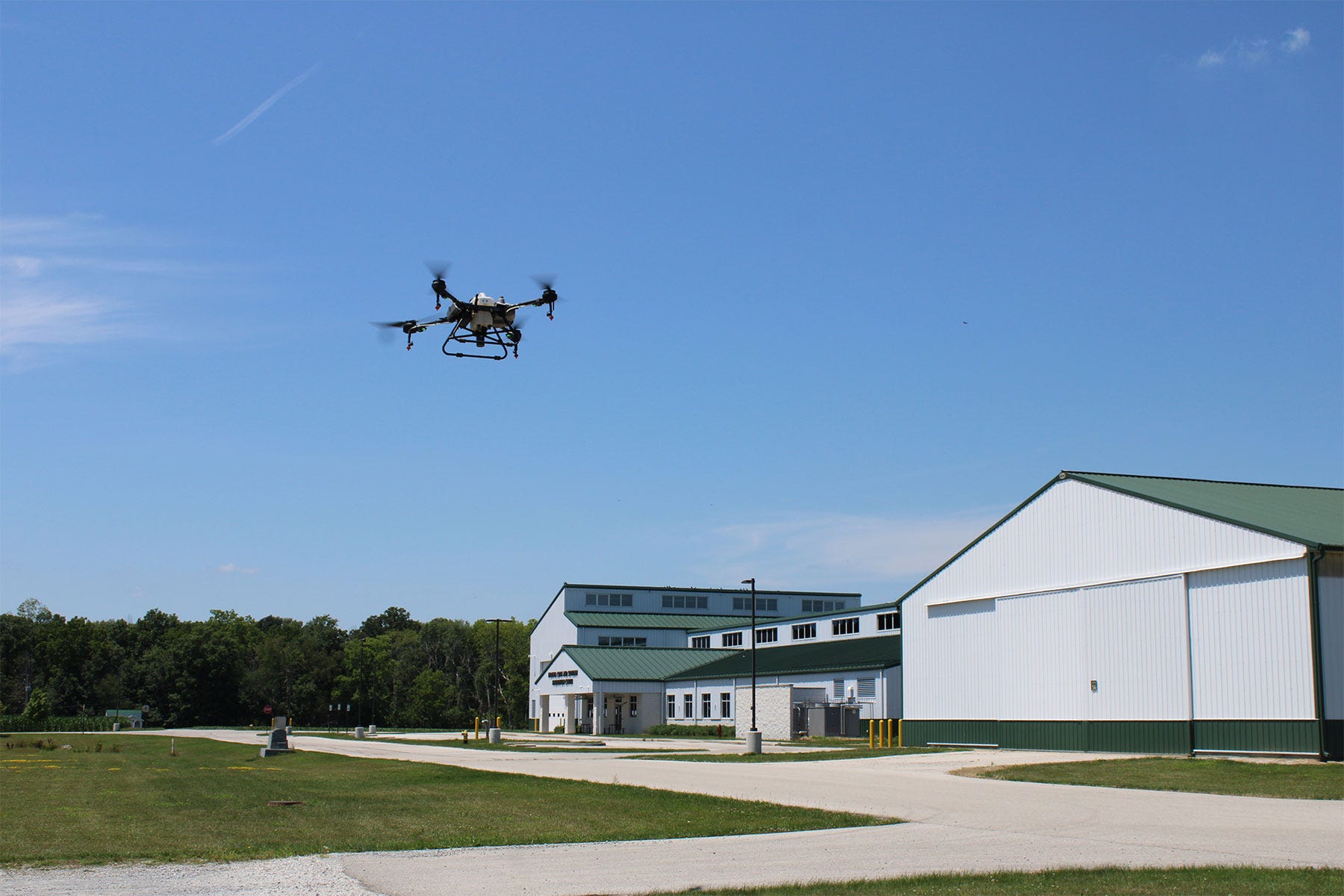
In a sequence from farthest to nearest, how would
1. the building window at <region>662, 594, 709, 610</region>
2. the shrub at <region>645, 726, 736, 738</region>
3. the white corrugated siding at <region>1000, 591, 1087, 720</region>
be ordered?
the building window at <region>662, 594, 709, 610</region> → the shrub at <region>645, 726, 736, 738</region> → the white corrugated siding at <region>1000, 591, 1087, 720</region>

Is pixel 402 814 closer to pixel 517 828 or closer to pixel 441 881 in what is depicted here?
pixel 517 828

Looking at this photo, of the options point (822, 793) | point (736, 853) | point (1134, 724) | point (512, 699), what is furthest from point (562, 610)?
point (736, 853)

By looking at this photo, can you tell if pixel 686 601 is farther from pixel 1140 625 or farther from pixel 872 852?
pixel 872 852

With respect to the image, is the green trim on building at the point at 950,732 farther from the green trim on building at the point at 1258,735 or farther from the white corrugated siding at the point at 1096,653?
the green trim on building at the point at 1258,735

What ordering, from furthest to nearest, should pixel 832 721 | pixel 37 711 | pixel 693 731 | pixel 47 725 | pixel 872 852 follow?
pixel 47 725 → pixel 37 711 → pixel 693 731 → pixel 832 721 → pixel 872 852

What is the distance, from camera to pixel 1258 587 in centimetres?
3438

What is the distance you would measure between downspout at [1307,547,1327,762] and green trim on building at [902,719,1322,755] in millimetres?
155

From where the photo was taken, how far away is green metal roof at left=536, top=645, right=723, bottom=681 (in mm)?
84188

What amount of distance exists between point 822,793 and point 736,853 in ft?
31.1

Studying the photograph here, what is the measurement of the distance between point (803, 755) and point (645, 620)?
5809 centimetres

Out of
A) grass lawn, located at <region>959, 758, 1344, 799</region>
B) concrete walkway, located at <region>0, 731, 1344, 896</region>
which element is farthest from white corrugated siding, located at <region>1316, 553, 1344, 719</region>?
concrete walkway, located at <region>0, 731, 1344, 896</region>

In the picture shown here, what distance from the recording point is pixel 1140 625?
125ft

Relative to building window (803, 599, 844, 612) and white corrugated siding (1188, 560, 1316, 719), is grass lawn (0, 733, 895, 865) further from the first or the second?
building window (803, 599, 844, 612)

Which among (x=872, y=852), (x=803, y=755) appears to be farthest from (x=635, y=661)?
(x=872, y=852)
